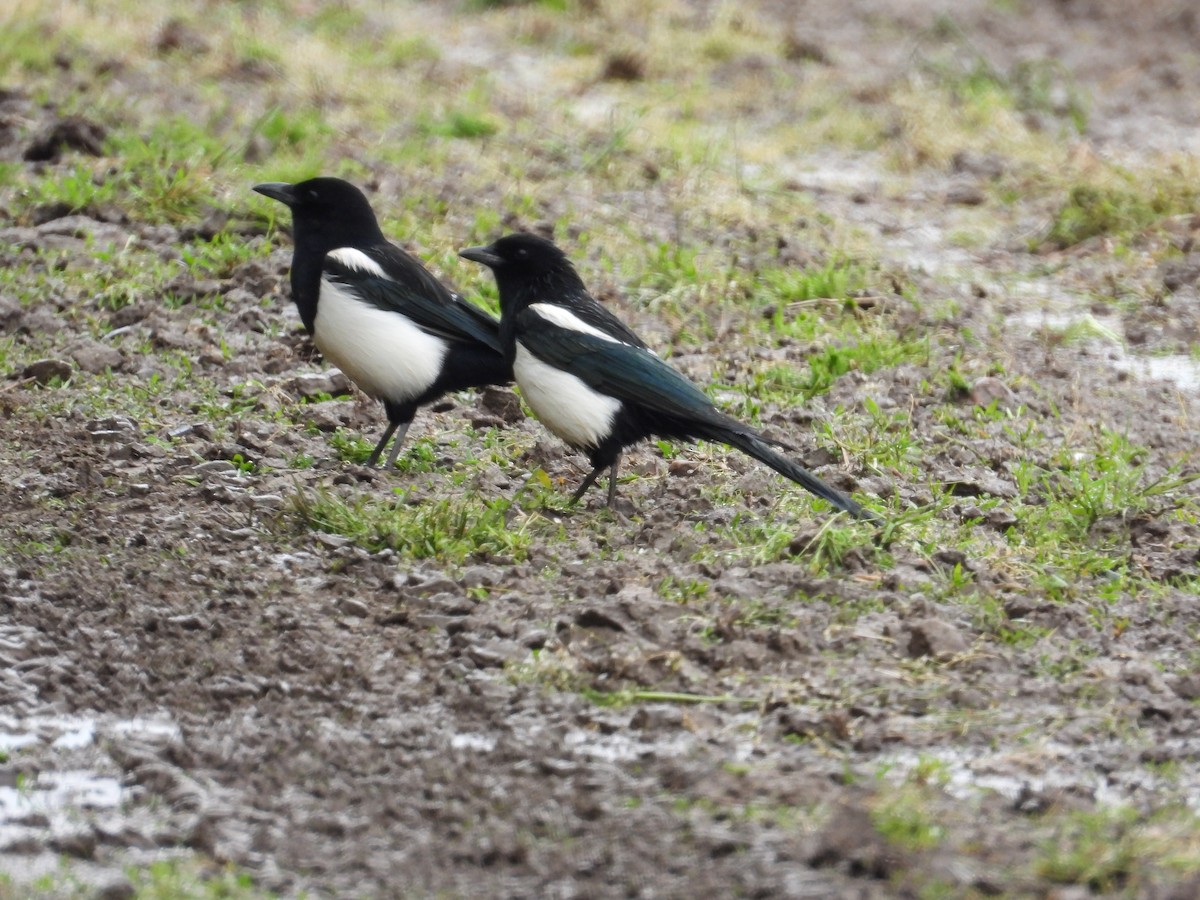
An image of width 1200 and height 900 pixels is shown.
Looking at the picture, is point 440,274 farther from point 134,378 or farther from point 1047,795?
point 1047,795

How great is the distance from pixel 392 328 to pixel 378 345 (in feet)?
0.24

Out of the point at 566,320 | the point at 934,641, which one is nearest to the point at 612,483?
the point at 566,320

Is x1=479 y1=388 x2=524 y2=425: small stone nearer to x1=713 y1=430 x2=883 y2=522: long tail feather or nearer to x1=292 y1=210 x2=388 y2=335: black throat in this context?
x1=292 y1=210 x2=388 y2=335: black throat

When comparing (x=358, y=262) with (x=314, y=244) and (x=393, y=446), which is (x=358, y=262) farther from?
(x=393, y=446)

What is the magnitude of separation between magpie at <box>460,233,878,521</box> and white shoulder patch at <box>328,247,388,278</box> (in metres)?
0.33

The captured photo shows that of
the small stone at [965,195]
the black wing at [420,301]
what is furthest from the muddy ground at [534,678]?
the small stone at [965,195]

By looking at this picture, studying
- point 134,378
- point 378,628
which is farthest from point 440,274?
point 378,628

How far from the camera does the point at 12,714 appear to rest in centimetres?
414

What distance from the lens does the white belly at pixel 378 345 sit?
18.8ft

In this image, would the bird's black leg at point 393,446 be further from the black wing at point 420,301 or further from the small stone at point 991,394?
the small stone at point 991,394

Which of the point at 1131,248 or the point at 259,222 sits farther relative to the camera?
the point at 1131,248

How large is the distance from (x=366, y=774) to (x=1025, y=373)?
3877 millimetres

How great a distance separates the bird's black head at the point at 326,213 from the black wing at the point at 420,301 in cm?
11

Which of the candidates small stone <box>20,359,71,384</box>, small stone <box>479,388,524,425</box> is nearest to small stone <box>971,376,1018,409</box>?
small stone <box>479,388,524,425</box>
